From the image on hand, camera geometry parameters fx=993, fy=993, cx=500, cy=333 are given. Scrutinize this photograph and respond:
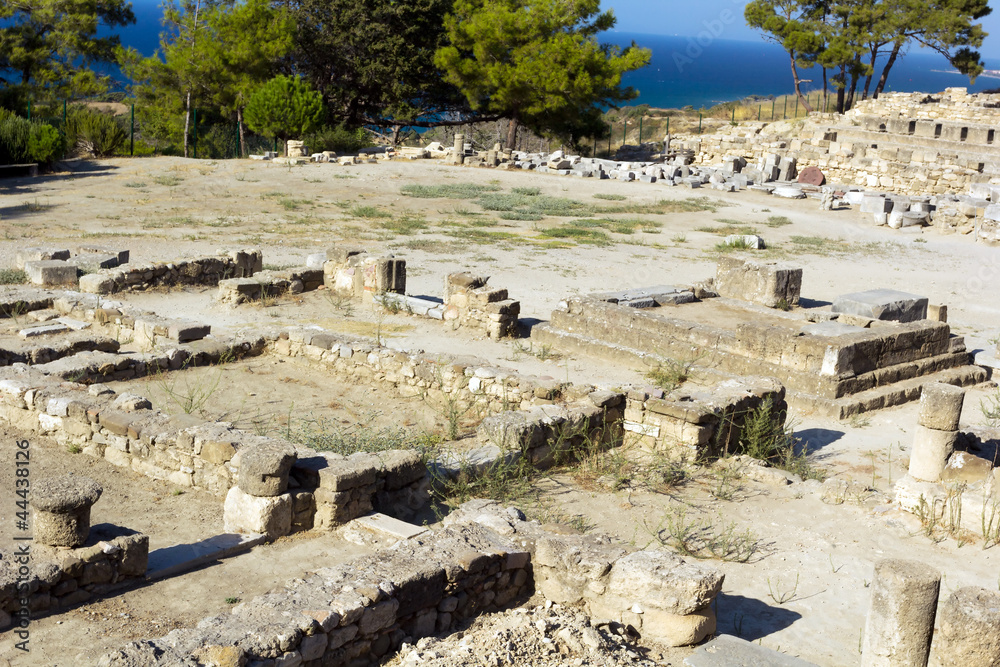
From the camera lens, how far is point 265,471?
6535 millimetres

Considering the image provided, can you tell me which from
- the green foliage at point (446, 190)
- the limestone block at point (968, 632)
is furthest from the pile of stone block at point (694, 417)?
the green foliage at point (446, 190)

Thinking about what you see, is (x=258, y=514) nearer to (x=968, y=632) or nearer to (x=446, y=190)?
(x=968, y=632)

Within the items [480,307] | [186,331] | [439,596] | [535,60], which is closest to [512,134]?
[535,60]

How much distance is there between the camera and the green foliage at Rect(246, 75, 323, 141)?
31.2m

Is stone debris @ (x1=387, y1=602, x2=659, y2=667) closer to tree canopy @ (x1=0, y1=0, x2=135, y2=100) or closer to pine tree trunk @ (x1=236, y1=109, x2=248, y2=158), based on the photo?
pine tree trunk @ (x1=236, y1=109, x2=248, y2=158)

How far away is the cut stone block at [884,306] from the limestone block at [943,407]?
4.59 m

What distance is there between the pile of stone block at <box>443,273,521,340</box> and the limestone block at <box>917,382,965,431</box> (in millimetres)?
5819

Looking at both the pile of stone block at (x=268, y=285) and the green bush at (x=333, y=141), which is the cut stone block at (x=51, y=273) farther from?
the green bush at (x=333, y=141)

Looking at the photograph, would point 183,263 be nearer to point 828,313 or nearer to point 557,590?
point 828,313

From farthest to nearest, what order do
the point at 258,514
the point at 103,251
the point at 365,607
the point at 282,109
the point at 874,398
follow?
the point at 282,109 < the point at 103,251 < the point at 874,398 < the point at 258,514 < the point at 365,607

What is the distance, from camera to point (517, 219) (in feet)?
75.6

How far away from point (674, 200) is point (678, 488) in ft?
64.8

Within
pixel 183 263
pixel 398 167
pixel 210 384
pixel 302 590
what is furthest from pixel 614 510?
pixel 398 167

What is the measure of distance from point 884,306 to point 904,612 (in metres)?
8.89
